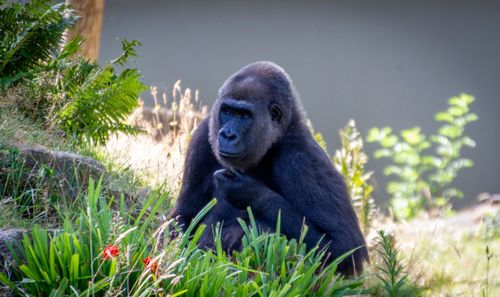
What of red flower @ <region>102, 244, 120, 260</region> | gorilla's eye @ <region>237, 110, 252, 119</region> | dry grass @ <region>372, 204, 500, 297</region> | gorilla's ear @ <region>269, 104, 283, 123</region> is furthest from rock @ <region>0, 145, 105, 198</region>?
dry grass @ <region>372, 204, 500, 297</region>

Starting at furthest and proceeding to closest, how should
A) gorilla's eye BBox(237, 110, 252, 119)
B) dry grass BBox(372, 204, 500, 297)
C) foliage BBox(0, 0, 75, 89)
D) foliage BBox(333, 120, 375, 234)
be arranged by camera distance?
1. foliage BBox(333, 120, 375, 234)
2. dry grass BBox(372, 204, 500, 297)
3. foliage BBox(0, 0, 75, 89)
4. gorilla's eye BBox(237, 110, 252, 119)

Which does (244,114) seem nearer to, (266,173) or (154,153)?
(266,173)

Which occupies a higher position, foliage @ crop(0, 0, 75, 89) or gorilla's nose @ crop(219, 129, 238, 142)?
foliage @ crop(0, 0, 75, 89)

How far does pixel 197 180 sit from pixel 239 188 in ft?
1.62

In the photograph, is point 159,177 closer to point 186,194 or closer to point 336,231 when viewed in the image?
point 186,194

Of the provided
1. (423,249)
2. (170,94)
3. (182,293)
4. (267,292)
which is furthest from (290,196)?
(170,94)

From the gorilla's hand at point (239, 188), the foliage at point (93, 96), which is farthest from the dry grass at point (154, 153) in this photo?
the gorilla's hand at point (239, 188)

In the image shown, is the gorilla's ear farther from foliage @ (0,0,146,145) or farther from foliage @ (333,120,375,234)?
foliage @ (333,120,375,234)

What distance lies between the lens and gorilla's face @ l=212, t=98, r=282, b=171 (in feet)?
16.1

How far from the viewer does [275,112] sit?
520 centimetres

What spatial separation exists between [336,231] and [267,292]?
1.27 metres

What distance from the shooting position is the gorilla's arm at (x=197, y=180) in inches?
210

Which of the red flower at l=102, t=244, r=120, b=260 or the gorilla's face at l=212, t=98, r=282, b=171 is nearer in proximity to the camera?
the red flower at l=102, t=244, r=120, b=260

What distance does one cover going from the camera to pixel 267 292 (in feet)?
12.1
